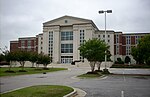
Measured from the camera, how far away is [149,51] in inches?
1233

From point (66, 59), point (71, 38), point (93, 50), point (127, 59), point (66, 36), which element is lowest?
point (127, 59)

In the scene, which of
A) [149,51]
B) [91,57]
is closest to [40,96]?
[91,57]

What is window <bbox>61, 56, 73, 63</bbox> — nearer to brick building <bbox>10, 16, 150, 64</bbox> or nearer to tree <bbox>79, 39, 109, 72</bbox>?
brick building <bbox>10, 16, 150, 64</bbox>

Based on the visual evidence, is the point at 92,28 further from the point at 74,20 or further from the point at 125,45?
the point at 125,45

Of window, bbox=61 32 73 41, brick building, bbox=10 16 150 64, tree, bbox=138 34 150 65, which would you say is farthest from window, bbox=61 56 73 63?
tree, bbox=138 34 150 65

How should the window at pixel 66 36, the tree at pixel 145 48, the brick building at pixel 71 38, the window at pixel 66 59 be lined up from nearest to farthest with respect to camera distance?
the tree at pixel 145 48 < the brick building at pixel 71 38 < the window at pixel 66 59 < the window at pixel 66 36

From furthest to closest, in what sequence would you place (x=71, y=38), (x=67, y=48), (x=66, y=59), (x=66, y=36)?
1. (x=66, y=36)
2. (x=71, y=38)
3. (x=67, y=48)
4. (x=66, y=59)

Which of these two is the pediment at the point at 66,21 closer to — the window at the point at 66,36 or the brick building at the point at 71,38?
the brick building at the point at 71,38

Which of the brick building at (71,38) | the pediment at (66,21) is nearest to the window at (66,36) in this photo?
the brick building at (71,38)

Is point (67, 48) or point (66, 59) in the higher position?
point (67, 48)

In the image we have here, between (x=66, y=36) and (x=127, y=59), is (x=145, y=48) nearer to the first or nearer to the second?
(x=66, y=36)

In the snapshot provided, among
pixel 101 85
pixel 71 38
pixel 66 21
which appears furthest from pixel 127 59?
pixel 101 85

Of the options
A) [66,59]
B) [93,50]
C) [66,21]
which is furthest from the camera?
[66,59]

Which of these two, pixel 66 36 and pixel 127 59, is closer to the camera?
pixel 66 36
